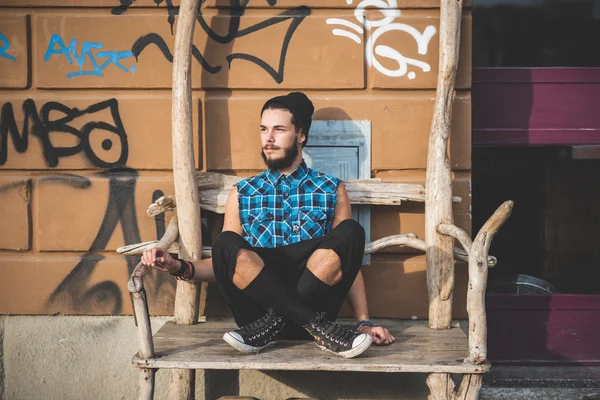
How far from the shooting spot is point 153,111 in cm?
425

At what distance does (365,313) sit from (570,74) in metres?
2.00

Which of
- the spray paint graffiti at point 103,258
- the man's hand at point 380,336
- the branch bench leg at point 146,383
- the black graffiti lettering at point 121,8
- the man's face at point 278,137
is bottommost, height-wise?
the branch bench leg at point 146,383

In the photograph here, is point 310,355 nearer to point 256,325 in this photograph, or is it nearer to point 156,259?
point 256,325

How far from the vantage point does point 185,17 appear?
401cm

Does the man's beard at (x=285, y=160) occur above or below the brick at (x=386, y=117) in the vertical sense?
below

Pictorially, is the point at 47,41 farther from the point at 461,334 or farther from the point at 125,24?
the point at 461,334

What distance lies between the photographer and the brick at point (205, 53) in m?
4.20

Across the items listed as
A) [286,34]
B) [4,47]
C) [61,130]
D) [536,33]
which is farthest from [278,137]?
[536,33]

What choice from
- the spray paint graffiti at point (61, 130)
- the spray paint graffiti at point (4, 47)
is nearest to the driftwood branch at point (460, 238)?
the spray paint graffiti at point (61, 130)

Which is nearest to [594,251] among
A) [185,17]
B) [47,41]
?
[185,17]

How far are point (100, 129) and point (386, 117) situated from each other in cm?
165

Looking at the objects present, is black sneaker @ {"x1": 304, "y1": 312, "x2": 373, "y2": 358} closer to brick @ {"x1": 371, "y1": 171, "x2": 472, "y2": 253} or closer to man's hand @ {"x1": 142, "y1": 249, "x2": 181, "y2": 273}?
man's hand @ {"x1": 142, "y1": 249, "x2": 181, "y2": 273}

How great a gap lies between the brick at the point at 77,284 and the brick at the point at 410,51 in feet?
5.65

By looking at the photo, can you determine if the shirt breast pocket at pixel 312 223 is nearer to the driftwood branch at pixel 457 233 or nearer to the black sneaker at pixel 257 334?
the black sneaker at pixel 257 334
